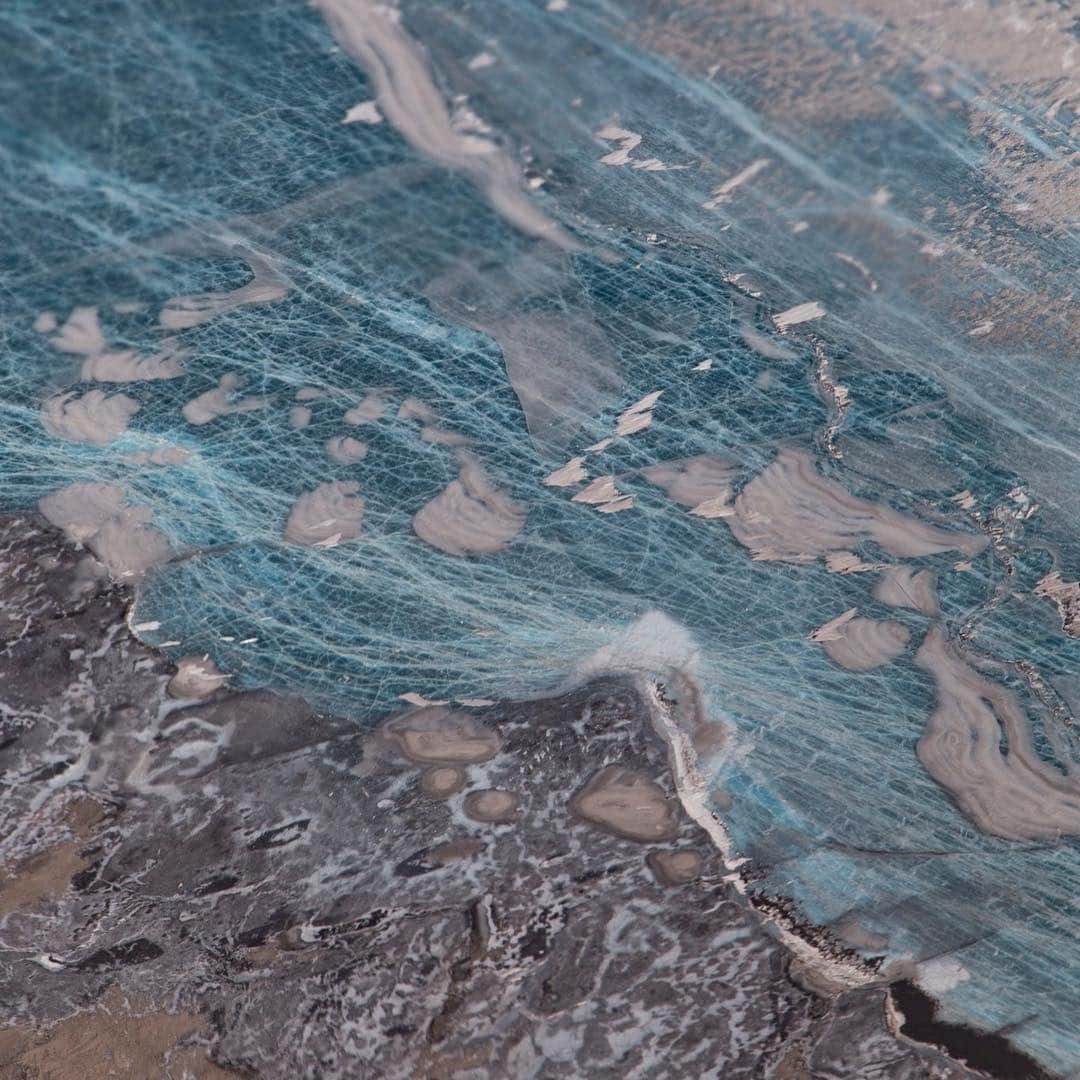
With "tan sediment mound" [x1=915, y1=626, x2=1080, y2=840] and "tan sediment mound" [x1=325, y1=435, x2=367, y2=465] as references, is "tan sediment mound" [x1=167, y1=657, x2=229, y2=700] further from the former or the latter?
"tan sediment mound" [x1=915, y1=626, x2=1080, y2=840]

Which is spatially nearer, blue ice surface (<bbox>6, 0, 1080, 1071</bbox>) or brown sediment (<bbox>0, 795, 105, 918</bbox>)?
blue ice surface (<bbox>6, 0, 1080, 1071</bbox>)

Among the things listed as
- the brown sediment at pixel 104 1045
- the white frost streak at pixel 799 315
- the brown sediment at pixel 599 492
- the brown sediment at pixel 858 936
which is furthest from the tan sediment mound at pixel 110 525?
the brown sediment at pixel 858 936

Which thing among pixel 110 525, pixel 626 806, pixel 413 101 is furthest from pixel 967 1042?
pixel 413 101

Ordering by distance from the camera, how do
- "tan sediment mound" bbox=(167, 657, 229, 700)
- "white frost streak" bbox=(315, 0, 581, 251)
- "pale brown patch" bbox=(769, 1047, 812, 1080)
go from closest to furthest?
1. "white frost streak" bbox=(315, 0, 581, 251)
2. "tan sediment mound" bbox=(167, 657, 229, 700)
3. "pale brown patch" bbox=(769, 1047, 812, 1080)

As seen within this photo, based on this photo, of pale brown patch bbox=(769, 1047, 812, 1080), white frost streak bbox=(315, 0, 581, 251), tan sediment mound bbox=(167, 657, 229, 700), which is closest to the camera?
white frost streak bbox=(315, 0, 581, 251)

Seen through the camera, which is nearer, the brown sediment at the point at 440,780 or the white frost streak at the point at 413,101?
the white frost streak at the point at 413,101

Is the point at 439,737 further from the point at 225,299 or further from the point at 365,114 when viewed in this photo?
the point at 365,114

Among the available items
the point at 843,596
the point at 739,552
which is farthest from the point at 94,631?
the point at 843,596

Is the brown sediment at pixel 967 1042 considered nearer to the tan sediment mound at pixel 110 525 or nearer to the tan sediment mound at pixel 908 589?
the tan sediment mound at pixel 908 589

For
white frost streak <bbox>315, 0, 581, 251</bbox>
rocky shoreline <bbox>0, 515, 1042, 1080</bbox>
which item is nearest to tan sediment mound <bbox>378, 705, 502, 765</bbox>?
rocky shoreline <bbox>0, 515, 1042, 1080</bbox>
